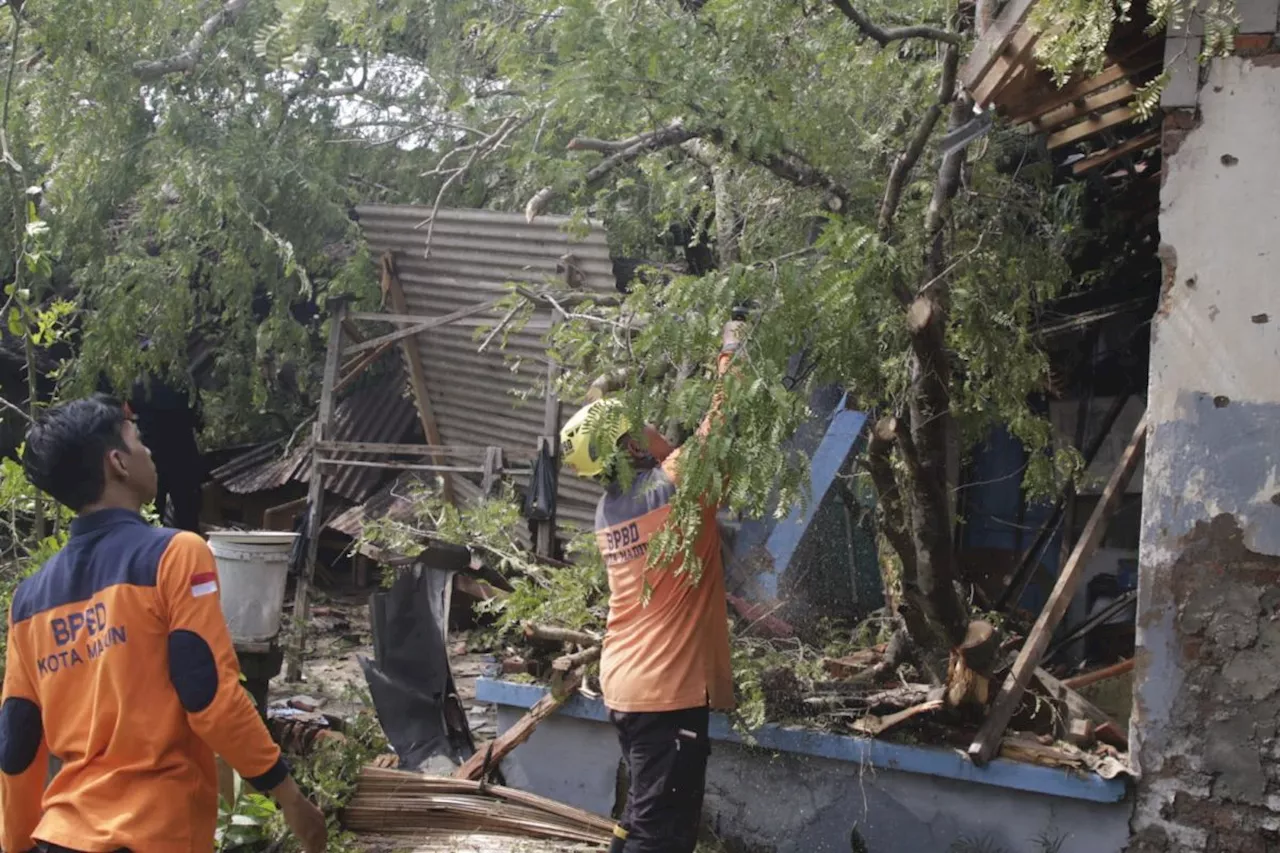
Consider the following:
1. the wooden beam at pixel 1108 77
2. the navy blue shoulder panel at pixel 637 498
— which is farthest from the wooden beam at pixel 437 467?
the wooden beam at pixel 1108 77

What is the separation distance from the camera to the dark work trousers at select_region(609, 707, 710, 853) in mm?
4242

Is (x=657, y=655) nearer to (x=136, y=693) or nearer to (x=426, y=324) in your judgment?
(x=136, y=693)

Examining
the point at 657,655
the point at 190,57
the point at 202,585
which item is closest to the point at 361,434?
the point at 190,57

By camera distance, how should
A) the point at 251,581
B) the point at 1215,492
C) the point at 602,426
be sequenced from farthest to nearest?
the point at 251,581, the point at 1215,492, the point at 602,426

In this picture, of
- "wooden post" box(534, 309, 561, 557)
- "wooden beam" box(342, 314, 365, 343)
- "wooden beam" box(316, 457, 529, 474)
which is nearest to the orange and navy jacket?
"wooden post" box(534, 309, 561, 557)

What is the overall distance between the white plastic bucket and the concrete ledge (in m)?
1.80

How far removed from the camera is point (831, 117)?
18.7ft

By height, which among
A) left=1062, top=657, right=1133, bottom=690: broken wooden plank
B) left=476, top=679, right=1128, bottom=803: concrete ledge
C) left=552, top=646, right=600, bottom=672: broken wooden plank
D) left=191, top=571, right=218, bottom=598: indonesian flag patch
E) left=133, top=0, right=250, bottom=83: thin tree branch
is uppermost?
left=133, top=0, right=250, bottom=83: thin tree branch

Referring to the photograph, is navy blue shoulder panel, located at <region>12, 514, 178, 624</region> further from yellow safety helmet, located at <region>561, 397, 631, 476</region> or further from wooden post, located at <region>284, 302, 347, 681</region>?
wooden post, located at <region>284, 302, 347, 681</region>

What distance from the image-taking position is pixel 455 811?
5.38 metres

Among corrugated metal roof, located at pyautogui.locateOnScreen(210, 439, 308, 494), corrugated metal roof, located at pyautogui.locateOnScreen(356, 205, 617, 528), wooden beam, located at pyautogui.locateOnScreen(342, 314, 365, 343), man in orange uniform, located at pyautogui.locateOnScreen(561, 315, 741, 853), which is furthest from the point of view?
corrugated metal roof, located at pyautogui.locateOnScreen(210, 439, 308, 494)

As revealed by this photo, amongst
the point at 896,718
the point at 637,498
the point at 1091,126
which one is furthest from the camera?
the point at 1091,126

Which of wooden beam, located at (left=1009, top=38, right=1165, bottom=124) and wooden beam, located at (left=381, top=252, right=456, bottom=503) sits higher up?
wooden beam, located at (left=1009, top=38, right=1165, bottom=124)

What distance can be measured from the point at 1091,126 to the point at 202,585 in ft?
13.9
